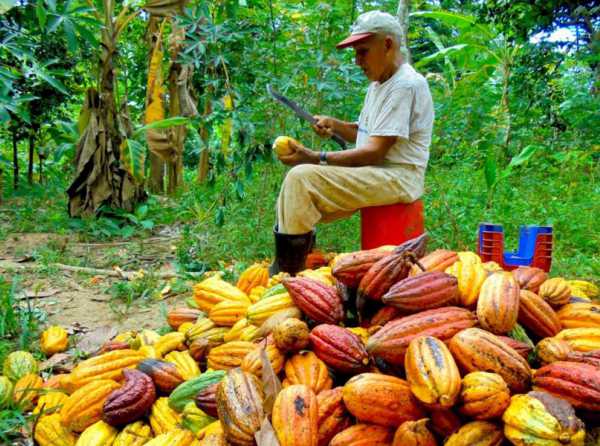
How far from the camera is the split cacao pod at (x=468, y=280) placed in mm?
1949

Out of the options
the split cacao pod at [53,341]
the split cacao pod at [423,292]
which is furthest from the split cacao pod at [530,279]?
the split cacao pod at [53,341]

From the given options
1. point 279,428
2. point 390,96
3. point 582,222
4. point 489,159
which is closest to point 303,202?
point 390,96

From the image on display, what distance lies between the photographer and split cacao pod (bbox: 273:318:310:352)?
189cm

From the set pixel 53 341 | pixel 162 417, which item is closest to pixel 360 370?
pixel 162 417

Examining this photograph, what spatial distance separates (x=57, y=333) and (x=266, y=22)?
3.44 m

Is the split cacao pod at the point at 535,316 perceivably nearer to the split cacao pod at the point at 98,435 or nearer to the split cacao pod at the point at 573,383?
the split cacao pod at the point at 573,383

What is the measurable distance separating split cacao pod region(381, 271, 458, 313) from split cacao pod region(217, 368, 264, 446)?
1.84 feet

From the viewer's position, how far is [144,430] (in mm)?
1988

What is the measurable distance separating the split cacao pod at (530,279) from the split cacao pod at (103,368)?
1624 mm

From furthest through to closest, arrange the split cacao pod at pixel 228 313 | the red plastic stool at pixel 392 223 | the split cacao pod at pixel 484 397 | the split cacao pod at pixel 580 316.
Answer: the red plastic stool at pixel 392 223 < the split cacao pod at pixel 228 313 < the split cacao pod at pixel 580 316 < the split cacao pod at pixel 484 397

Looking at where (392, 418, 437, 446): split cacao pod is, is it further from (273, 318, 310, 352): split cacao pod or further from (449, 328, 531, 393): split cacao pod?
(273, 318, 310, 352): split cacao pod

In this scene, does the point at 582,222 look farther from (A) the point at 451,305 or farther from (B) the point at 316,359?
(B) the point at 316,359

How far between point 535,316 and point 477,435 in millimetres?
651

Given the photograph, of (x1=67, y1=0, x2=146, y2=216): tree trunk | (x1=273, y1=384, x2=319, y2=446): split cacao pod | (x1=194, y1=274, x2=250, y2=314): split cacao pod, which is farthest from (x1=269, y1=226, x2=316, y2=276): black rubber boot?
(x1=67, y1=0, x2=146, y2=216): tree trunk
